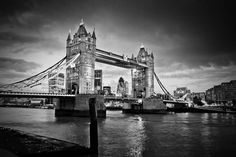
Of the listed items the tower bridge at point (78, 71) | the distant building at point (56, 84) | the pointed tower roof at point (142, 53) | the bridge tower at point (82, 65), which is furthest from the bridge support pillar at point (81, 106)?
the pointed tower roof at point (142, 53)

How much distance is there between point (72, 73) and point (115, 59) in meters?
16.6

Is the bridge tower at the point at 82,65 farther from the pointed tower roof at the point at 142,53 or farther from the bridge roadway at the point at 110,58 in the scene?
the pointed tower roof at the point at 142,53

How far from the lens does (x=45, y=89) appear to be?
127 ft

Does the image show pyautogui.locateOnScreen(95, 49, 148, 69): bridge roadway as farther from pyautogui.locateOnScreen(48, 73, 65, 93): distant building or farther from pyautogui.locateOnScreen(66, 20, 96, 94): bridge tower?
pyautogui.locateOnScreen(48, 73, 65, 93): distant building

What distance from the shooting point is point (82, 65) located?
47.4 metres

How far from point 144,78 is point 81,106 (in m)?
46.0

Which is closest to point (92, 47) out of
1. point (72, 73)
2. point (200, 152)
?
point (72, 73)

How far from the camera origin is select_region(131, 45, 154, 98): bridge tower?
259 feet

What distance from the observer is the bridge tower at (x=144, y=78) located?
3113 inches

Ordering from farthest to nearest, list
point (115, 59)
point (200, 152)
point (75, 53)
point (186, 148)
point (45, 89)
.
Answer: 1. point (115, 59)
2. point (75, 53)
3. point (45, 89)
4. point (186, 148)
5. point (200, 152)

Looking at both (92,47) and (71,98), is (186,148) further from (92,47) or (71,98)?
(92,47)

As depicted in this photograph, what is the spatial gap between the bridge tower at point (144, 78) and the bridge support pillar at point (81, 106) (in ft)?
126

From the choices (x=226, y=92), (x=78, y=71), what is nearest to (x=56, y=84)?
(x=78, y=71)

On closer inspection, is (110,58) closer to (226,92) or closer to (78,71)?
(78,71)
